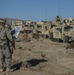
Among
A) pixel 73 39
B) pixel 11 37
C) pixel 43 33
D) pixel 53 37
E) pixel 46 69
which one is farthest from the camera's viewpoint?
pixel 43 33

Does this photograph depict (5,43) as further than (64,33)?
No

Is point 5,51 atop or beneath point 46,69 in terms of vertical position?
atop

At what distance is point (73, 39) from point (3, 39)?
19.4 metres

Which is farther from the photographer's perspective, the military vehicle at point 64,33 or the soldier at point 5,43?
the military vehicle at point 64,33

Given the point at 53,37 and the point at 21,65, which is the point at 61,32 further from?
the point at 21,65

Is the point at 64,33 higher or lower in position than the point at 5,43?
lower

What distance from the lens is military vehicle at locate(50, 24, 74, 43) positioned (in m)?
29.5

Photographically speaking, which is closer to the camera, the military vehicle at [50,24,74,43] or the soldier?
the soldier

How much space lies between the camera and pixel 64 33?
99.2 ft

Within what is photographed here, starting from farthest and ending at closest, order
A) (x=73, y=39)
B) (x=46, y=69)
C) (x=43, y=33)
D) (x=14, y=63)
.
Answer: (x=43, y=33) < (x=73, y=39) < (x=14, y=63) < (x=46, y=69)

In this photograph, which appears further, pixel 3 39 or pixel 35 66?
pixel 35 66

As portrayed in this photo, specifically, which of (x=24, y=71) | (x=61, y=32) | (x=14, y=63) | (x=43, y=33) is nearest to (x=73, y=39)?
(x=61, y=32)

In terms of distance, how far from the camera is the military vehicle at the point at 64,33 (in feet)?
96.9

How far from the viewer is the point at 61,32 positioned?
30625 mm
